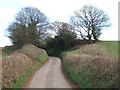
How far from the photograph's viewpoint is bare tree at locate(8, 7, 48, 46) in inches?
2875

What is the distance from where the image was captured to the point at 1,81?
2300cm

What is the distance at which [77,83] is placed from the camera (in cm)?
2467

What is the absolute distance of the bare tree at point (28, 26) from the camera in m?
73.0

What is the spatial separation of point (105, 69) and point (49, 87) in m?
5.23

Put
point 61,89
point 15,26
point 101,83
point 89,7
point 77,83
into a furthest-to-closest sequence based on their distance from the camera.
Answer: point 89,7, point 15,26, point 77,83, point 61,89, point 101,83

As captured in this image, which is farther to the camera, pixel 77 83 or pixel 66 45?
pixel 66 45

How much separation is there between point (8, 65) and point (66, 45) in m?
54.1

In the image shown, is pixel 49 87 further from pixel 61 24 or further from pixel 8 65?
pixel 61 24

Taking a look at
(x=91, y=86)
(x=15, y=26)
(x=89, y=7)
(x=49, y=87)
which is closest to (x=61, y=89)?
(x=49, y=87)

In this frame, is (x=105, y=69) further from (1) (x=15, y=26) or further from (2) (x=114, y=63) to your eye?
(1) (x=15, y=26)

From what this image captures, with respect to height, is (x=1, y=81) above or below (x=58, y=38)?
above

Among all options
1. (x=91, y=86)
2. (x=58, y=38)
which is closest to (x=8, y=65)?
(x=91, y=86)

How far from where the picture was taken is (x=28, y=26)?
265 feet

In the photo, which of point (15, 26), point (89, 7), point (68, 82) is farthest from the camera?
point (89, 7)
